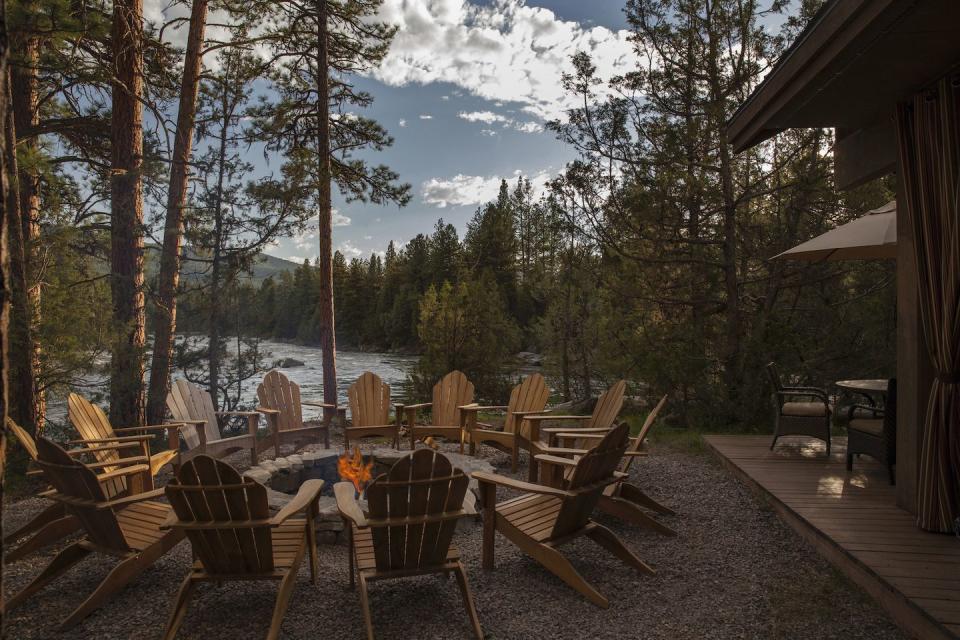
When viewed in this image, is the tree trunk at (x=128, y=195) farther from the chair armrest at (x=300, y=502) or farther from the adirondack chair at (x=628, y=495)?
the adirondack chair at (x=628, y=495)

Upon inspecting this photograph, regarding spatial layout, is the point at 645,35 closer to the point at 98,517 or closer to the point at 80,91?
the point at 80,91

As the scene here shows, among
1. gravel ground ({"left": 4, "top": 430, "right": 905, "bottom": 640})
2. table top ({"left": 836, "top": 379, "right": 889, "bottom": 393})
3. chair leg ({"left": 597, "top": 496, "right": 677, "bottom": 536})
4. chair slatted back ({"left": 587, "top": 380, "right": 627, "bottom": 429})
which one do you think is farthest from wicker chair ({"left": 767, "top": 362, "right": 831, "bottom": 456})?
chair leg ({"left": 597, "top": 496, "right": 677, "bottom": 536})

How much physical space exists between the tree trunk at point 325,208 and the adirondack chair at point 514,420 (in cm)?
343

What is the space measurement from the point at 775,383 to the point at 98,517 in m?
4.59

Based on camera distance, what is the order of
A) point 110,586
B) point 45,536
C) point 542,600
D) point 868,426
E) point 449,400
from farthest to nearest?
point 449,400 < point 868,426 < point 45,536 < point 542,600 < point 110,586

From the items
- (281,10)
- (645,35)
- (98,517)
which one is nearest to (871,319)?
(645,35)

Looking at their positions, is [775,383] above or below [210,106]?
below

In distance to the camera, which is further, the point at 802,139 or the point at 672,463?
the point at 802,139

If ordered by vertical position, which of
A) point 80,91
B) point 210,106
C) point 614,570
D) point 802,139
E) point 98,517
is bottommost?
point 614,570

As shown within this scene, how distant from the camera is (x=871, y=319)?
21.8ft

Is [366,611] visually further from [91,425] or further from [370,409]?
[370,409]

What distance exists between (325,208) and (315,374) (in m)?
9.65

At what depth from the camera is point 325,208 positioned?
884 cm

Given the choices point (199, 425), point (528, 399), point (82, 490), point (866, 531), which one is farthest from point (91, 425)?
point (866, 531)
